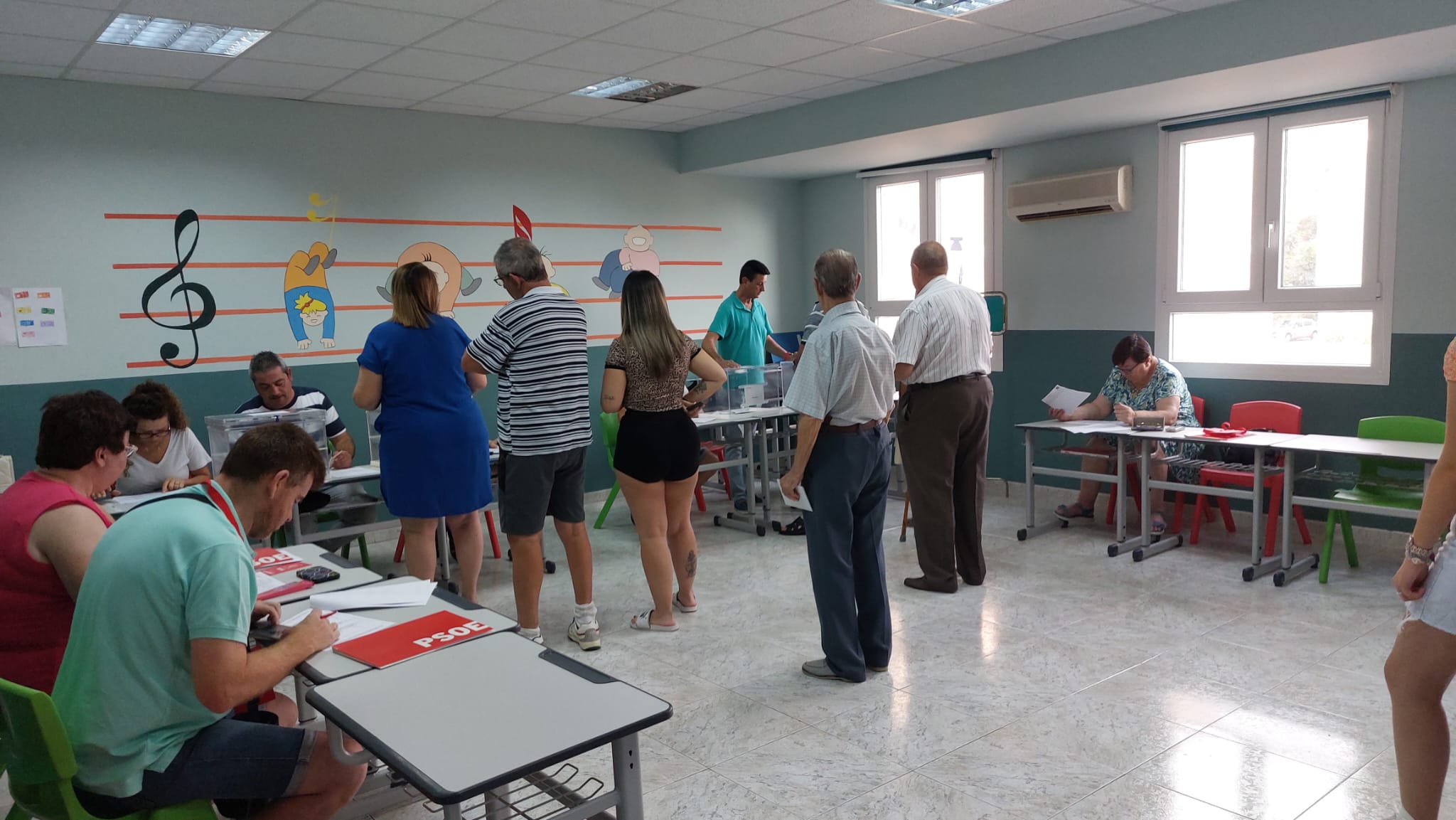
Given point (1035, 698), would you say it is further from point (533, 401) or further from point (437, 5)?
point (437, 5)

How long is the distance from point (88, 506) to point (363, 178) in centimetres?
445

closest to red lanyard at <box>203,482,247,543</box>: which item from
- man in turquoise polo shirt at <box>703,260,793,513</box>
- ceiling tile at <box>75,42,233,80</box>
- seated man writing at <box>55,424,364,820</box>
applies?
seated man writing at <box>55,424,364,820</box>

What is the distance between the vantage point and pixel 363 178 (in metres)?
6.08

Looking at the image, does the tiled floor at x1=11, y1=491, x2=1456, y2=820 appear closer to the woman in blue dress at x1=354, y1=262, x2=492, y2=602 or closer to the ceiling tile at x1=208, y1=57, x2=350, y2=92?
the woman in blue dress at x1=354, y1=262, x2=492, y2=602

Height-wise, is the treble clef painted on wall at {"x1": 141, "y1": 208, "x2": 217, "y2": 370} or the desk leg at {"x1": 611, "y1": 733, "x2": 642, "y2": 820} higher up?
the treble clef painted on wall at {"x1": 141, "y1": 208, "x2": 217, "y2": 370}

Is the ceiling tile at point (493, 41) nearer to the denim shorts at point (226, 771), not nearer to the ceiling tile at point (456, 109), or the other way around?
the ceiling tile at point (456, 109)

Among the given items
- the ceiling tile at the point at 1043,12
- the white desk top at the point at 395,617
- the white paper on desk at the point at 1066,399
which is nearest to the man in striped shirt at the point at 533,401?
the white desk top at the point at 395,617

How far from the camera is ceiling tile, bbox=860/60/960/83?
5430 millimetres

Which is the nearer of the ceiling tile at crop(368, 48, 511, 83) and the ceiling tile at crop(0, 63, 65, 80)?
the ceiling tile at crop(0, 63, 65, 80)

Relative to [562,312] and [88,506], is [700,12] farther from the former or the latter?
[88,506]

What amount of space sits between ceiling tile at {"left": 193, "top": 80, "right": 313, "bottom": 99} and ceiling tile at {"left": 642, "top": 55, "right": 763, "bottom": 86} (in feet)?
6.79

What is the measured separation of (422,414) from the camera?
361 centimetres

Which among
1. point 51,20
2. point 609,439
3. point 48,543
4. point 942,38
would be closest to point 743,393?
point 609,439

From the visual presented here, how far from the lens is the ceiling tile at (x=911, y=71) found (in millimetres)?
5430
